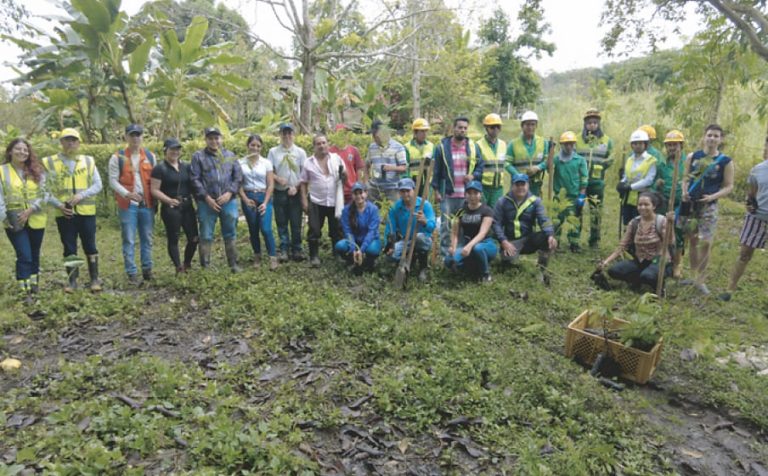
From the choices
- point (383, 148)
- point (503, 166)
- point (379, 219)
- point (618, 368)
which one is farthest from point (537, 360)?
point (383, 148)

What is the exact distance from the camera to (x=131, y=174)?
5492mm

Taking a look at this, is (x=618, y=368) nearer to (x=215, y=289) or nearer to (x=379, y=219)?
(x=379, y=219)

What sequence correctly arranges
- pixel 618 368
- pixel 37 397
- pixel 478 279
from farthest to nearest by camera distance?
pixel 478 279 → pixel 618 368 → pixel 37 397

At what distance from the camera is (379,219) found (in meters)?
6.31

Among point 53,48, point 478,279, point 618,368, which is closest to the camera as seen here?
point 618,368

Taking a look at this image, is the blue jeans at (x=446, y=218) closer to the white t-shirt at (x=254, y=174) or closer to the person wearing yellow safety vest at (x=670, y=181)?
the white t-shirt at (x=254, y=174)

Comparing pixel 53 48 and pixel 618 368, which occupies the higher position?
pixel 53 48

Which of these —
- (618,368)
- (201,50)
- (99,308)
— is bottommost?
(618,368)

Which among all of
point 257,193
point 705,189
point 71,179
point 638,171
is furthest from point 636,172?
point 71,179

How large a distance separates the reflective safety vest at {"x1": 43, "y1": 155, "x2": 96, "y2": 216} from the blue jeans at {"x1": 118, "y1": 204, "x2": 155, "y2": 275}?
0.37 m

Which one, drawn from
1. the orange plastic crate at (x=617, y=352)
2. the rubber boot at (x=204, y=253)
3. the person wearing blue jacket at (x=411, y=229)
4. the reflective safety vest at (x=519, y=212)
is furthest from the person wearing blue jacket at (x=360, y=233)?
the orange plastic crate at (x=617, y=352)

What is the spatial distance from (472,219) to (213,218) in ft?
10.6

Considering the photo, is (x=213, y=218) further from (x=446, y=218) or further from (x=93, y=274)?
(x=446, y=218)

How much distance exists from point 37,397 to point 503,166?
566cm
